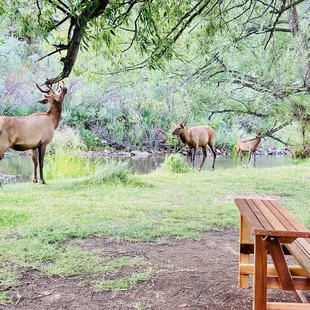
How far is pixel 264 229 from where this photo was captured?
1.92 meters

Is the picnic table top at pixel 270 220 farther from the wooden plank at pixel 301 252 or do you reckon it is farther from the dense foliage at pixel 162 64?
the dense foliage at pixel 162 64

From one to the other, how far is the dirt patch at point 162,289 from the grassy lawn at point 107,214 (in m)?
0.10

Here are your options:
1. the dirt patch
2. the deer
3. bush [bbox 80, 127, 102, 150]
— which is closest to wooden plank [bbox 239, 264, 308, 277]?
the dirt patch

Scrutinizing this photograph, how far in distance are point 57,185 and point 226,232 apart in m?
3.24

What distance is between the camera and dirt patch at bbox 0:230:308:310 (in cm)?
233

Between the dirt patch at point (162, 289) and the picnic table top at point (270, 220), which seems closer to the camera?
the picnic table top at point (270, 220)

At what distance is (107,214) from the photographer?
14.4 feet

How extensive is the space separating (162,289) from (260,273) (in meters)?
0.72

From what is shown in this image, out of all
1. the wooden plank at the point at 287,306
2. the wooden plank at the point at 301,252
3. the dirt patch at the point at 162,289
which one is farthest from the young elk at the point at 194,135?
the wooden plank at the point at 287,306

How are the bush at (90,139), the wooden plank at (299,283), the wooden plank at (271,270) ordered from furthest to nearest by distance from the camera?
1. the bush at (90,139)
2. the wooden plank at (271,270)
3. the wooden plank at (299,283)

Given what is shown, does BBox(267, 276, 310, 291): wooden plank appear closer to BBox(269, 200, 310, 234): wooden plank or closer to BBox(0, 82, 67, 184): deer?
BBox(269, 200, 310, 234): wooden plank

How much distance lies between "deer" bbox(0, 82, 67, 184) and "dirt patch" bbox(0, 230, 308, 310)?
3.24 metres

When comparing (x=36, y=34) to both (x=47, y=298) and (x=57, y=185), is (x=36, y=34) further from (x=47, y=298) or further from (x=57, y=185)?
(x=57, y=185)

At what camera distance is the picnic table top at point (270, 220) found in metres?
1.91
